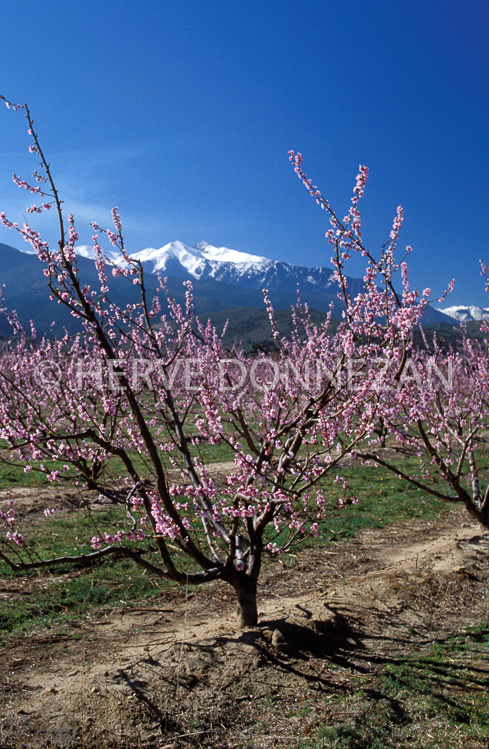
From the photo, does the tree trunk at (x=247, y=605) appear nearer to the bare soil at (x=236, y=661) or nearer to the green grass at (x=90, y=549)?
the bare soil at (x=236, y=661)

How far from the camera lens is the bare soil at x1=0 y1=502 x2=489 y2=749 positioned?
3.73 meters

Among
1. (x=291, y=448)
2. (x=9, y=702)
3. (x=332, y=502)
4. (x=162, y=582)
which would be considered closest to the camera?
(x=9, y=702)

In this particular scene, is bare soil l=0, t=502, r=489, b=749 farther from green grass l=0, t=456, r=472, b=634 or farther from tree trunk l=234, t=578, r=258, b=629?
green grass l=0, t=456, r=472, b=634

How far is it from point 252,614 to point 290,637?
49 centimetres

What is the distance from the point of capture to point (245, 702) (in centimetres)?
409

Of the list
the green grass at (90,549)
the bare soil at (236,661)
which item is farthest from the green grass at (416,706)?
the green grass at (90,549)

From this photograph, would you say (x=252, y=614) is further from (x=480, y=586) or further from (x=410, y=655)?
(x=480, y=586)

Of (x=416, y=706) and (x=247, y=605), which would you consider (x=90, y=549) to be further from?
(x=416, y=706)

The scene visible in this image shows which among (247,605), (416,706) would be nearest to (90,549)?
(247,605)

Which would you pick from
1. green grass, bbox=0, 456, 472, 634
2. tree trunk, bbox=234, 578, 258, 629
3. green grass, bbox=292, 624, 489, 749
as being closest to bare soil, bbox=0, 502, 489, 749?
green grass, bbox=292, 624, 489, 749

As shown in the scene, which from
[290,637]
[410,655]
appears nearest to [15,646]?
[290,637]

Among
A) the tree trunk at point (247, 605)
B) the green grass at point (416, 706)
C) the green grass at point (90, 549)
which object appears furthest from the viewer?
the green grass at point (90, 549)

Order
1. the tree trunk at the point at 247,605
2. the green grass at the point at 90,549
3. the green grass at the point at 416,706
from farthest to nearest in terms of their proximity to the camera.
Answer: the green grass at the point at 90,549 → the tree trunk at the point at 247,605 → the green grass at the point at 416,706

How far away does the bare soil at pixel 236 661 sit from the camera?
3729 millimetres
